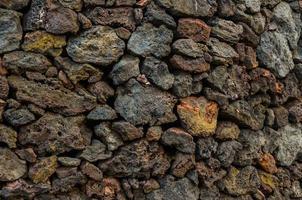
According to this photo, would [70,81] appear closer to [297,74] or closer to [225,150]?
[225,150]

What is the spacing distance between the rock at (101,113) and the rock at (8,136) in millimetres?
596

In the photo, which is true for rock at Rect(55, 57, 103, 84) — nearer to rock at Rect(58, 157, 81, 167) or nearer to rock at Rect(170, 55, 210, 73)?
rock at Rect(58, 157, 81, 167)

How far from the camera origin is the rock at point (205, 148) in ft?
13.3

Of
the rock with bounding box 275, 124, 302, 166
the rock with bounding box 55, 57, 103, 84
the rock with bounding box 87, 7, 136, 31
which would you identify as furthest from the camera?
the rock with bounding box 275, 124, 302, 166

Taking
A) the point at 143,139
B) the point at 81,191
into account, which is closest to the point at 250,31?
the point at 143,139

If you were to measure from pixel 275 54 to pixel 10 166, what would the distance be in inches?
111

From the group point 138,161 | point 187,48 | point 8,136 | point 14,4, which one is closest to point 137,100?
point 138,161

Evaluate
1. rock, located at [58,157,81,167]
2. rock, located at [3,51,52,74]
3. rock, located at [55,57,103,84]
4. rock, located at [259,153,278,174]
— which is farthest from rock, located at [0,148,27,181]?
rock, located at [259,153,278,174]

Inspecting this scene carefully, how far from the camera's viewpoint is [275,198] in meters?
4.63

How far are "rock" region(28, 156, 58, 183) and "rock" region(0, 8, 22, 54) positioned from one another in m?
0.88

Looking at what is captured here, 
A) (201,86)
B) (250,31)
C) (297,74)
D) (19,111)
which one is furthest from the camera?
(297,74)

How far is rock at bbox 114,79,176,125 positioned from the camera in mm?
3750

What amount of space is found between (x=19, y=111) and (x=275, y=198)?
2704 millimetres

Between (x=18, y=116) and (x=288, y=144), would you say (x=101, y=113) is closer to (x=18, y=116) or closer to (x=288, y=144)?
(x=18, y=116)
